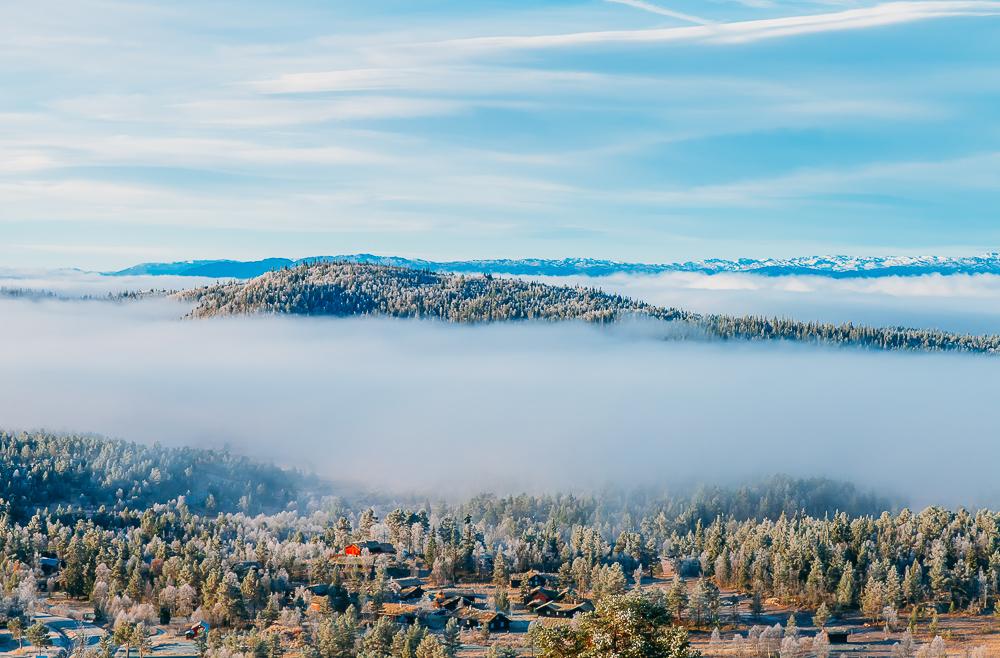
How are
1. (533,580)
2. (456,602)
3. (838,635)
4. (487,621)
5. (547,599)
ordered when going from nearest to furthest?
(487,621)
(838,635)
(456,602)
(547,599)
(533,580)

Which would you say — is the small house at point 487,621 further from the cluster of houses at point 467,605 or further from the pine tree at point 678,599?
the pine tree at point 678,599

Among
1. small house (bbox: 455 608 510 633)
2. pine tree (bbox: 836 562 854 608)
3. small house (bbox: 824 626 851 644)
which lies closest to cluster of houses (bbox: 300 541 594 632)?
small house (bbox: 455 608 510 633)

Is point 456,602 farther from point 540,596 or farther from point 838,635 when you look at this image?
point 838,635

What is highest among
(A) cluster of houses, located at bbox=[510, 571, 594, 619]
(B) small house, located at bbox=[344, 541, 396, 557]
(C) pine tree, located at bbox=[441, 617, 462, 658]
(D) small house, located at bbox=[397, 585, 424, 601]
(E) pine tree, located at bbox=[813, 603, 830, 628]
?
(C) pine tree, located at bbox=[441, 617, 462, 658]

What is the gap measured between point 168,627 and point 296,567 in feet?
94.7

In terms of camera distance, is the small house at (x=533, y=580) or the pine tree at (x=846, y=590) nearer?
the pine tree at (x=846, y=590)

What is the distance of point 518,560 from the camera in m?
180

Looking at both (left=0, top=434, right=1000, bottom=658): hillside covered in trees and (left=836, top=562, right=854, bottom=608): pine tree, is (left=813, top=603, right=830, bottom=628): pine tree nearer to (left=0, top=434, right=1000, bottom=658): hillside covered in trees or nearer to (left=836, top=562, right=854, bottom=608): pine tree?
(left=0, top=434, right=1000, bottom=658): hillside covered in trees

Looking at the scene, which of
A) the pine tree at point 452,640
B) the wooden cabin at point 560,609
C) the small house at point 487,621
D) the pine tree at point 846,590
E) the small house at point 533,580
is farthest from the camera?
the small house at point 533,580

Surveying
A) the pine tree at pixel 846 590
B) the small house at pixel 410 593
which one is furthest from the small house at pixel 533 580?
the pine tree at pixel 846 590

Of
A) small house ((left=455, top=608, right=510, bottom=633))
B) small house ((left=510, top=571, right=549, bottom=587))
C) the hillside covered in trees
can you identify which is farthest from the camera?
small house ((left=510, top=571, right=549, bottom=587))

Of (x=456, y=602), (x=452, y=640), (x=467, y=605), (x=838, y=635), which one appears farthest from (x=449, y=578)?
(x=838, y=635)

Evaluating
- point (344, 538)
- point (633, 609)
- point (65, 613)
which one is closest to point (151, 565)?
point (65, 613)

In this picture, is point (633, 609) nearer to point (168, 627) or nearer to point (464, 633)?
point (464, 633)
